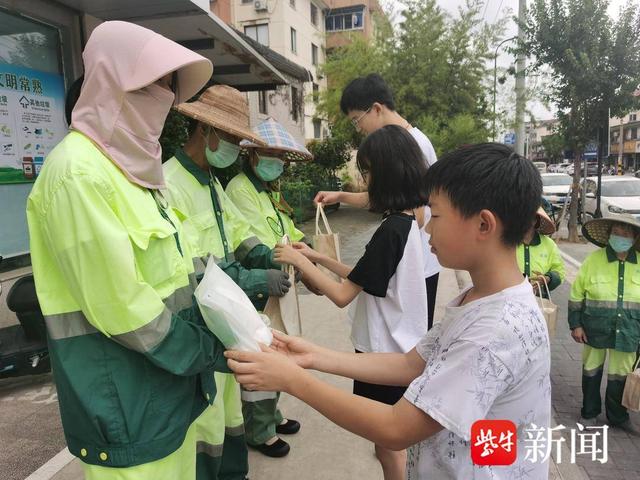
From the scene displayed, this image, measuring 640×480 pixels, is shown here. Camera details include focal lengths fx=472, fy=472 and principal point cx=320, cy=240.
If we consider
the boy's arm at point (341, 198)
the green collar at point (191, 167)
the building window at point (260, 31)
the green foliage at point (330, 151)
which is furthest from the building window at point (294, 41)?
the green collar at point (191, 167)

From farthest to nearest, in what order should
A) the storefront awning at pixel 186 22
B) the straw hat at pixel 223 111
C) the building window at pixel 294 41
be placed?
the building window at pixel 294 41 → the storefront awning at pixel 186 22 → the straw hat at pixel 223 111

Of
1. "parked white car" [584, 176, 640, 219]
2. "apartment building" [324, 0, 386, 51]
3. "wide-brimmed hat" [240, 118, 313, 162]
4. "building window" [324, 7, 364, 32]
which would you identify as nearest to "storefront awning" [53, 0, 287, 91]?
"wide-brimmed hat" [240, 118, 313, 162]

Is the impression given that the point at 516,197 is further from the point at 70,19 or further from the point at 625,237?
the point at 70,19

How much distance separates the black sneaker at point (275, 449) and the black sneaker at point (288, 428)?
0.71 ft

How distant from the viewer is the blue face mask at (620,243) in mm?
3242

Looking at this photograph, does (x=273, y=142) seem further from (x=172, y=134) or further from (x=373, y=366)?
(x=172, y=134)

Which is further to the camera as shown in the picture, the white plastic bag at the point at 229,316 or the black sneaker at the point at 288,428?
the black sneaker at the point at 288,428

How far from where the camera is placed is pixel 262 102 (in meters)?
15.0

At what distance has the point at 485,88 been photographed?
15477mm

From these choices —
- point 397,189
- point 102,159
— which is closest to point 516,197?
point 397,189

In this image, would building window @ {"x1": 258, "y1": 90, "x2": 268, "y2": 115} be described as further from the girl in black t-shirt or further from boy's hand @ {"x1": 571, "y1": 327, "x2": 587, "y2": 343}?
the girl in black t-shirt

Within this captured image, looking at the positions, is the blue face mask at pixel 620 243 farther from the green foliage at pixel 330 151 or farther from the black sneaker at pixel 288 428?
the green foliage at pixel 330 151

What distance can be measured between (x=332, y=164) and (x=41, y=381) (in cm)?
1376

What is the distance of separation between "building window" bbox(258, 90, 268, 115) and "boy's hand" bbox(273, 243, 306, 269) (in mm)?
12994
